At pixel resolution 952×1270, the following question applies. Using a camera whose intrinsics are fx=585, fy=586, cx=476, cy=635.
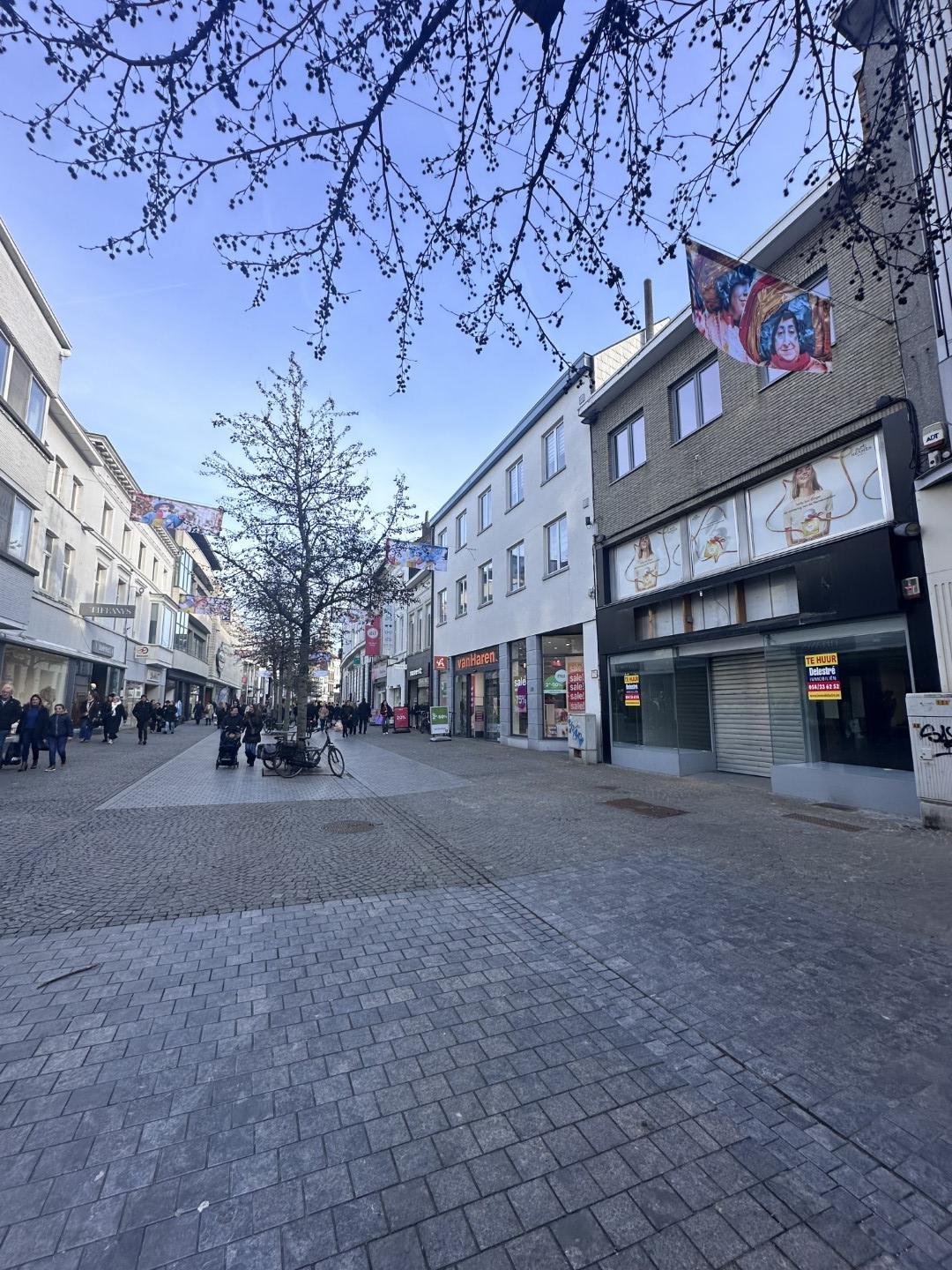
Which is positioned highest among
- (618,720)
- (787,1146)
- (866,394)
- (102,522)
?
(102,522)

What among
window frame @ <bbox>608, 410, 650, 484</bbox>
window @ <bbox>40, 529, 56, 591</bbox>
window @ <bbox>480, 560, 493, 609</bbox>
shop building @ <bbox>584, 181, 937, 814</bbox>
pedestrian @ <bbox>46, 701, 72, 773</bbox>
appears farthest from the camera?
window @ <bbox>480, 560, 493, 609</bbox>

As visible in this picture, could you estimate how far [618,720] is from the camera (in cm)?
1574

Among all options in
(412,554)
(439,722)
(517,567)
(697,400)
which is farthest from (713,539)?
(439,722)

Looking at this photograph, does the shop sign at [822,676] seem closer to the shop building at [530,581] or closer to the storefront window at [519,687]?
the shop building at [530,581]

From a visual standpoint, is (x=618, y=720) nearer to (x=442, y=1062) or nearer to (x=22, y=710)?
(x=442, y=1062)

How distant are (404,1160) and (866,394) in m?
11.1

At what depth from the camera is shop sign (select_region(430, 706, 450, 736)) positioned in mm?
25672

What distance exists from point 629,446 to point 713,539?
15.5 ft

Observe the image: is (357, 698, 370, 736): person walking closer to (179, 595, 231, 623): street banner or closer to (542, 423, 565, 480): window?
(179, 595, 231, 623): street banner

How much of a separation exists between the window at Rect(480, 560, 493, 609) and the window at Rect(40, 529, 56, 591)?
16.6 metres

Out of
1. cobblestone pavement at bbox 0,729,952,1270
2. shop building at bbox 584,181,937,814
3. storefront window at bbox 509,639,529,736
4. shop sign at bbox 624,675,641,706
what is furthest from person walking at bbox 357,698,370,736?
cobblestone pavement at bbox 0,729,952,1270

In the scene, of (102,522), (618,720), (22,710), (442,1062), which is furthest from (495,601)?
(442,1062)

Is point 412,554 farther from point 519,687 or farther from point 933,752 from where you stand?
point 933,752

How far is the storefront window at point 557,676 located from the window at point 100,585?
21.3 metres
